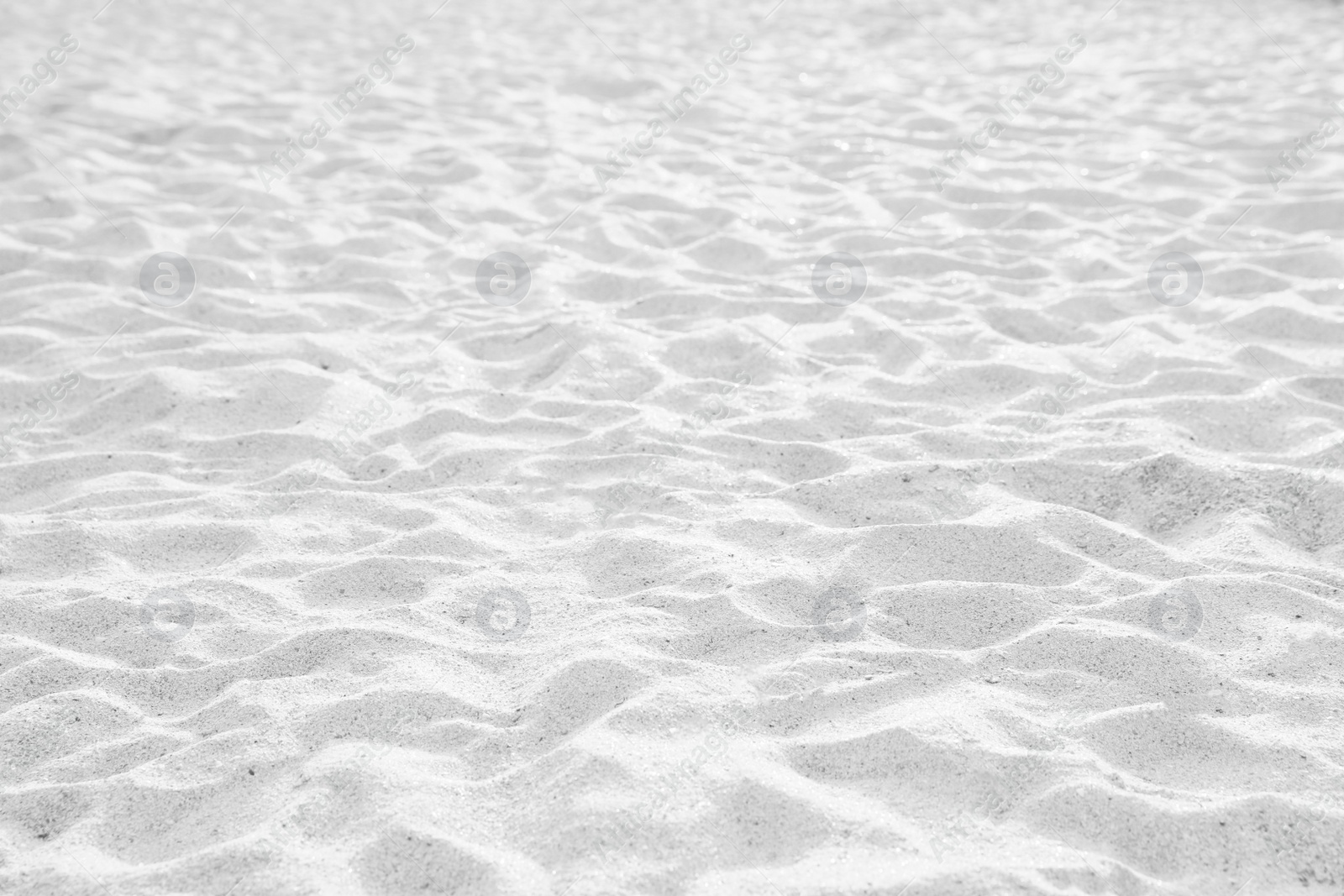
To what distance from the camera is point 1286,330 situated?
3.63 m

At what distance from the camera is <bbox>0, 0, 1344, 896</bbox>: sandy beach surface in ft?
6.23

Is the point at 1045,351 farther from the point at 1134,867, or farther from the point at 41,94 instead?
the point at 41,94

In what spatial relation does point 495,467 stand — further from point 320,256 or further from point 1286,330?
point 1286,330

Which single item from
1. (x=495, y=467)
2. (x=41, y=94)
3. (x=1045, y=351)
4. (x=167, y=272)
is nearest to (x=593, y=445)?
(x=495, y=467)

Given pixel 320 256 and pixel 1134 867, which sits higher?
pixel 1134 867

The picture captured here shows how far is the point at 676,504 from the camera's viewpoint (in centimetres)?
286

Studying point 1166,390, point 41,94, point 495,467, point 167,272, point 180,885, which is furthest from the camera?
point 41,94

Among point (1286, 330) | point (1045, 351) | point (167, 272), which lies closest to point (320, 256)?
point (167, 272)

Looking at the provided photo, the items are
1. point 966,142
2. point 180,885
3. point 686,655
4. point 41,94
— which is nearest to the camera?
point 180,885

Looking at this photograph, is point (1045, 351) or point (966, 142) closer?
point (1045, 351)

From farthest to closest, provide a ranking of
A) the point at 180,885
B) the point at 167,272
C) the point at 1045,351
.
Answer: the point at 167,272
the point at 1045,351
the point at 180,885

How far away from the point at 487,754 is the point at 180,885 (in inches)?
21.4

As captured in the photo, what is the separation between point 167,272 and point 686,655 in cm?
296

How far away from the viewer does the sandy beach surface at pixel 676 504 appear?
1.90m
